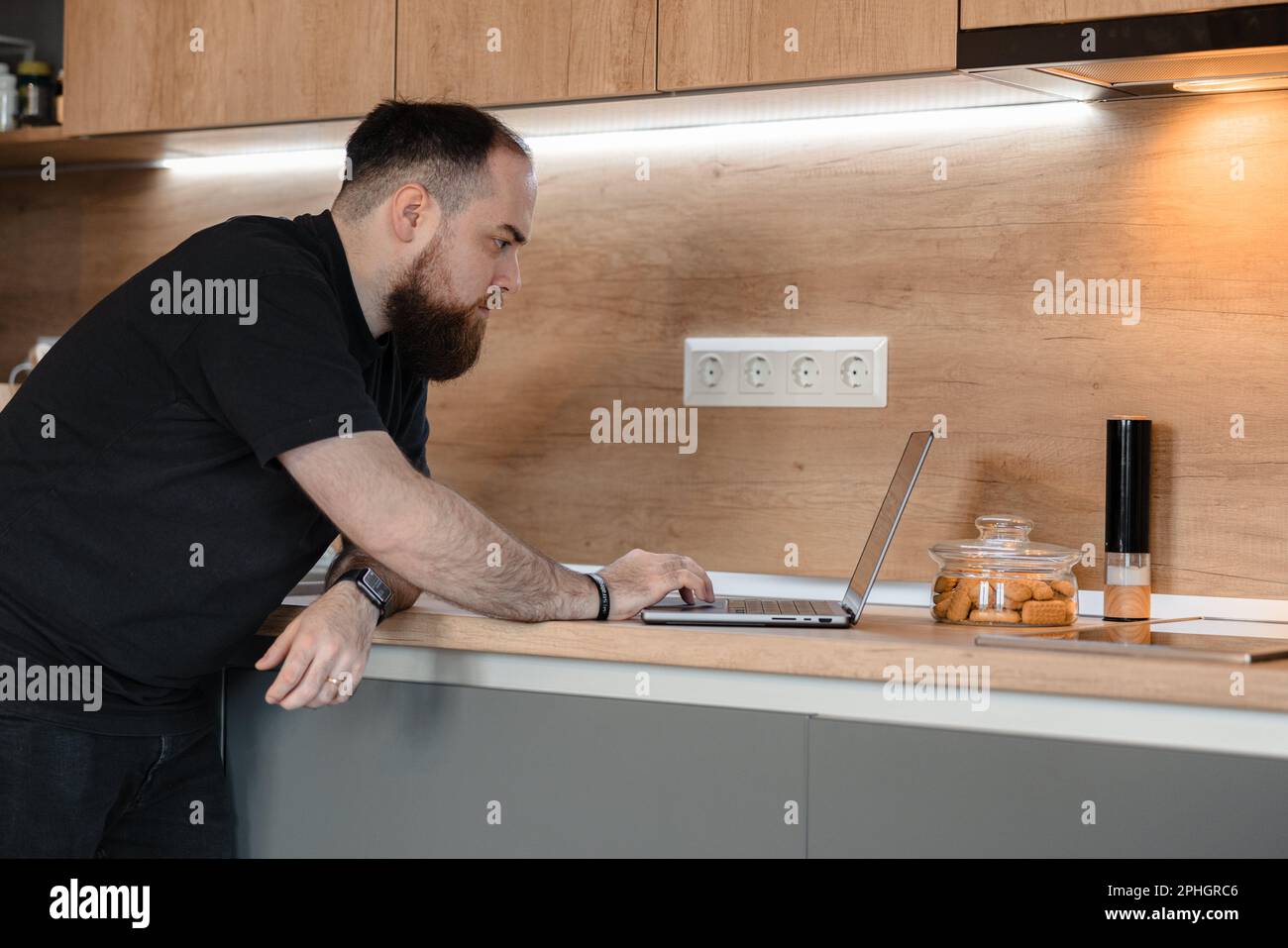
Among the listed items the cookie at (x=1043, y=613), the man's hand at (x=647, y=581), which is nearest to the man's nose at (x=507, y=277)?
the man's hand at (x=647, y=581)

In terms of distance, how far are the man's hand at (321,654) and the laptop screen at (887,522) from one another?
1.71 ft

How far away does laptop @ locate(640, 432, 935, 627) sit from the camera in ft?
4.87

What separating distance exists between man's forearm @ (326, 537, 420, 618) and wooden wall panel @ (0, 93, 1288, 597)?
0.51 meters

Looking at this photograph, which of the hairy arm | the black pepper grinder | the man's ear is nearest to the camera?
the hairy arm

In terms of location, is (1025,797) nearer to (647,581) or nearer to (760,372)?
(647,581)

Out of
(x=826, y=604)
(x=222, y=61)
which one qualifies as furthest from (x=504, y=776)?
(x=222, y=61)

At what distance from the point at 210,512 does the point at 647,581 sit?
46 centimetres

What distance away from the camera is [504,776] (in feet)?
4.93

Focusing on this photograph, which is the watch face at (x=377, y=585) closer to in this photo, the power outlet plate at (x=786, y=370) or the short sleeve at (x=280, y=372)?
the short sleeve at (x=280, y=372)

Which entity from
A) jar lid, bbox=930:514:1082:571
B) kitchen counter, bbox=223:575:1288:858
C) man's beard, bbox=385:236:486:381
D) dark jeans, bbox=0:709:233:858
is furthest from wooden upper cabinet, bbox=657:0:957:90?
dark jeans, bbox=0:709:233:858

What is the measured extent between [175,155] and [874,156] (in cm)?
116

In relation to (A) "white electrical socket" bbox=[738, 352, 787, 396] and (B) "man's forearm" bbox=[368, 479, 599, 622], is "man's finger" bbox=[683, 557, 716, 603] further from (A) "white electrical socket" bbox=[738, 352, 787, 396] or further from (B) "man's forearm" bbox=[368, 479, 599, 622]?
(A) "white electrical socket" bbox=[738, 352, 787, 396]

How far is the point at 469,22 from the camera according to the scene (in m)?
1.87
